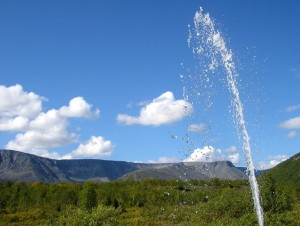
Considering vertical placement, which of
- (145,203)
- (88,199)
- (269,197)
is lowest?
(269,197)

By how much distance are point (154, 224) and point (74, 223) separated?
1290 inches

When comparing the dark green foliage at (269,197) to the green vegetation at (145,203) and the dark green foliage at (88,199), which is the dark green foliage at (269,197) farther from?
the dark green foliage at (88,199)

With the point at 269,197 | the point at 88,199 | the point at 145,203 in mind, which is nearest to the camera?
the point at 269,197

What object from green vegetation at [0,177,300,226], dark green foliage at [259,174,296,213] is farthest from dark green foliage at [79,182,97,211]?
dark green foliage at [259,174,296,213]

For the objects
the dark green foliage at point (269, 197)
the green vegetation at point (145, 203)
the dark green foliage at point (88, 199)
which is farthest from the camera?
the dark green foliage at point (88, 199)

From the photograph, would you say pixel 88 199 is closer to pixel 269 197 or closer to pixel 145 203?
pixel 145 203

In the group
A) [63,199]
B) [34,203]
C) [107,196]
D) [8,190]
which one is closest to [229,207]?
[107,196]

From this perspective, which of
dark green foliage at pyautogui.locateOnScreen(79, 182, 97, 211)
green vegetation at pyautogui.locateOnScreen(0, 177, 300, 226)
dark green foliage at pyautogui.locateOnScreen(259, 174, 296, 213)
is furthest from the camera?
dark green foliage at pyautogui.locateOnScreen(79, 182, 97, 211)

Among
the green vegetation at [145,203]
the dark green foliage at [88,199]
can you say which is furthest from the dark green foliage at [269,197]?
the dark green foliage at [88,199]

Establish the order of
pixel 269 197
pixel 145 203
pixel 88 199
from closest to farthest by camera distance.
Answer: pixel 269 197, pixel 88 199, pixel 145 203

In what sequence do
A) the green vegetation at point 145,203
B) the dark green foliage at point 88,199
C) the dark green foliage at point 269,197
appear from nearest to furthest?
the green vegetation at point 145,203 → the dark green foliage at point 269,197 → the dark green foliage at point 88,199

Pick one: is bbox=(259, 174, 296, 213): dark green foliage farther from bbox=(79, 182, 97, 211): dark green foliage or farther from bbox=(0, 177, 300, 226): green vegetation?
bbox=(79, 182, 97, 211): dark green foliage

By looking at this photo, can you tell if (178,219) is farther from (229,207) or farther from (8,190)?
(8,190)

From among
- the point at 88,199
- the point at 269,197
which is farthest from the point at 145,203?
the point at 269,197
